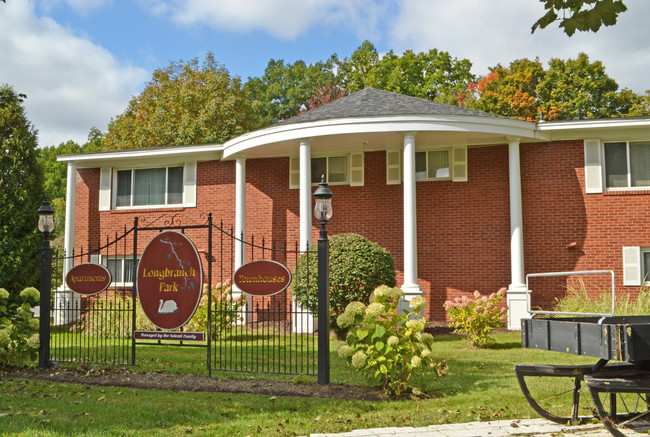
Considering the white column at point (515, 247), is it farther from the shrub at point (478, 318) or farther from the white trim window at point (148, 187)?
the white trim window at point (148, 187)

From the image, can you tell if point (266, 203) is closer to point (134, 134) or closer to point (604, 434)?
point (604, 434)

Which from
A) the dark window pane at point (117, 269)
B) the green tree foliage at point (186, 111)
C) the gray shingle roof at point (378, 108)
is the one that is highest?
the green tree foliage at point (186, 111)

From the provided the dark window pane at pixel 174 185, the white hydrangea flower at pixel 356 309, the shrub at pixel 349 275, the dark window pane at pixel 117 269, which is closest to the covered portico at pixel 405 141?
the shrub at pixel 349 275

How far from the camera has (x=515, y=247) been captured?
15.8m

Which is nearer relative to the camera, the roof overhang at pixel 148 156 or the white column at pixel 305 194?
the white column at pixel 305 194

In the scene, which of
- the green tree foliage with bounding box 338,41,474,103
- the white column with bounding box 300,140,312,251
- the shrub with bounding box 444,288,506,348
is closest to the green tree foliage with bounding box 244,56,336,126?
the green tree foliage with bounding box 338,41,474,103

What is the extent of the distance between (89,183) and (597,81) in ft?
83.4

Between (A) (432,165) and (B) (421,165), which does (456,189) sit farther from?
(B) (421,165)

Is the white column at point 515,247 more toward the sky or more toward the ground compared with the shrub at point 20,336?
more toward the sky

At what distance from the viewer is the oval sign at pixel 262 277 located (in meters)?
8.88

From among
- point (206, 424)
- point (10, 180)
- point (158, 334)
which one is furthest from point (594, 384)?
point (10, 180)

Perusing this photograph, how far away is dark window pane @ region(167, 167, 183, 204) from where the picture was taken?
64.1 feet

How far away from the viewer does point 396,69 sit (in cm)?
3688

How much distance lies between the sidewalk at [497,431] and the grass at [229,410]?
23cm
